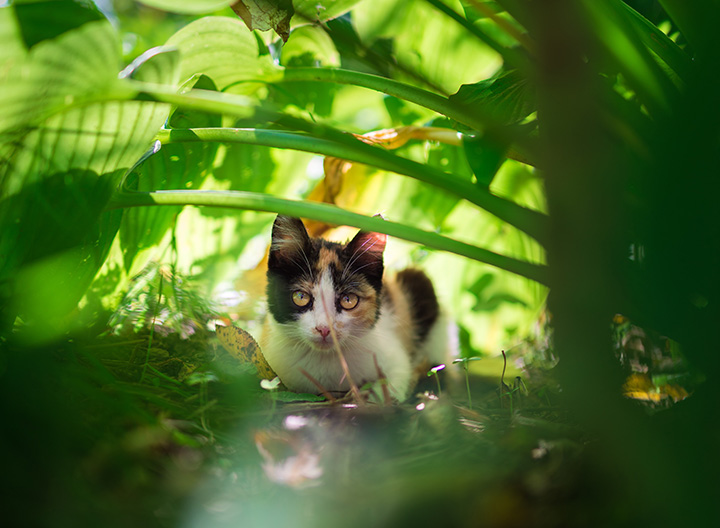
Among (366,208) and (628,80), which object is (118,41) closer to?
(628,80)

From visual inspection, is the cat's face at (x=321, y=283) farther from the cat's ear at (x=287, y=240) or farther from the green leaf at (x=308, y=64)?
the green leaf at (x=308, y=64)

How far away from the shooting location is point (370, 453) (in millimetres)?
595

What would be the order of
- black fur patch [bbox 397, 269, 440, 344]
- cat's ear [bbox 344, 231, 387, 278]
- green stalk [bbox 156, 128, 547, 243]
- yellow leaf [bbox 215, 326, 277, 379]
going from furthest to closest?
black fur patch [bbox 397, 269, 440, 344]
cat's ear [bbox 344, 231, 387, 278]
yellow leaf [bbox 215, 326, 277, 379]
green stalk [bbox 156, 128, 547, 243]

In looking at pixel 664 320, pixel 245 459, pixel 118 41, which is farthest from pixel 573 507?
pixel 118 41

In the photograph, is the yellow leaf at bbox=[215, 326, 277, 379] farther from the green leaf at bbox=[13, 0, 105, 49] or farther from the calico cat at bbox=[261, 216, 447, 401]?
the green leaf at bbox=[13, 0, 105, 49]

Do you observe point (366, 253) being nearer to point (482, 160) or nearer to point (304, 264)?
point (304, 264)

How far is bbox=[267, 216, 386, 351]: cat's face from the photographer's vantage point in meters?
1.16

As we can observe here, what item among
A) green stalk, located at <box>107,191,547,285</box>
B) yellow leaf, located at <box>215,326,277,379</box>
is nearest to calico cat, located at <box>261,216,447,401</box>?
yellow leaf, located at <box>215,326,277,379</box>

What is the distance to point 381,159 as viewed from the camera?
2.70 feet

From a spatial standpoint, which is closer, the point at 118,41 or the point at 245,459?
the point at 245,459

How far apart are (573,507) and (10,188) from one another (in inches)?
33.1

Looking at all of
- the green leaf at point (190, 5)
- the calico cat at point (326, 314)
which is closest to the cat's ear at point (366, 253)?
the calico cat at point (326, 314)

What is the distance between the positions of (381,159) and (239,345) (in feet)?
1.53

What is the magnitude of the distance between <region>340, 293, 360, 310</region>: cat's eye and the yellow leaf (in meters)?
0.28
